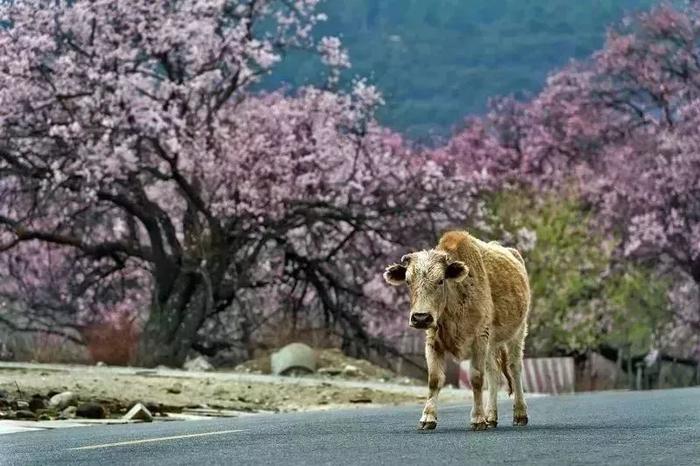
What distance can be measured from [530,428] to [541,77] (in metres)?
143

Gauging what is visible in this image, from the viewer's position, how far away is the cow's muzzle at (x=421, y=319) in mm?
11914

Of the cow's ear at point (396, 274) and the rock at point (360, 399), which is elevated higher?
the cow's ear at point (396, 274)

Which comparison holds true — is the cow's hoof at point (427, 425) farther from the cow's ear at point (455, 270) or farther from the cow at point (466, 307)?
the cow's ear at point (455, 270)

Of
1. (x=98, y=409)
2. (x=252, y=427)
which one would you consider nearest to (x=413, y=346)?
(x=98, y=409)

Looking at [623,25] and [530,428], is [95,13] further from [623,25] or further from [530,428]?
[623,25]

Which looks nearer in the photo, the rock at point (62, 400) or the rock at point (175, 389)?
the rock at point (62, 400)

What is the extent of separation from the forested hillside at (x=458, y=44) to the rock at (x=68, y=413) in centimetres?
12433

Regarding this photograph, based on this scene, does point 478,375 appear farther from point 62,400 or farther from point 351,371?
point 351,371

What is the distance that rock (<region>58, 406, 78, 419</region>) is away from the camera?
1745cm

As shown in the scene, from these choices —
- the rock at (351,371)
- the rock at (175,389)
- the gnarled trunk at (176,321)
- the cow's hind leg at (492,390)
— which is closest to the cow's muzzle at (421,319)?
the cow's hind leg at (492,390)

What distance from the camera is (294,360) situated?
30969 mm

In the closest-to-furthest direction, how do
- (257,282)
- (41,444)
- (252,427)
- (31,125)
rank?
1. (41,444)
2. (252,427)
3. (31,125)
4. (257,282)

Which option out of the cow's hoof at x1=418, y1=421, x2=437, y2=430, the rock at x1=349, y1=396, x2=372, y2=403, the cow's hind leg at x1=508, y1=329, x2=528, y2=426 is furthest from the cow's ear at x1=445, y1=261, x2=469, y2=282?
the rock at x1=349, y1=396, x2=372, y2=403

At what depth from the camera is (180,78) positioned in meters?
34.3
